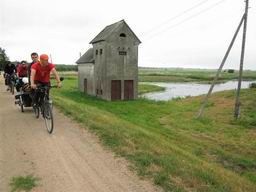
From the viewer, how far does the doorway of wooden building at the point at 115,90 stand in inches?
1331

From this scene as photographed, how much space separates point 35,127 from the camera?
31.5 ft

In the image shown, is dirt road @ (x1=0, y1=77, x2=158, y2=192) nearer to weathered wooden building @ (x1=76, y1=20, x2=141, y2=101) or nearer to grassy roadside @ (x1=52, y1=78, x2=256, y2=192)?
grassy roadside @ (x1=52, y1=78, x2=256, y2=192)

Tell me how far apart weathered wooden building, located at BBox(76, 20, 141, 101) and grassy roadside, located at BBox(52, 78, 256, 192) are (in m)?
6.43

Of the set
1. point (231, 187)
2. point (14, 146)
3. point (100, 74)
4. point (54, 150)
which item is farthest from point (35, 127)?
point (100, 74)

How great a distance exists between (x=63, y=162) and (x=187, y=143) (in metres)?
9.34

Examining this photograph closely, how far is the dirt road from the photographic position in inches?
212

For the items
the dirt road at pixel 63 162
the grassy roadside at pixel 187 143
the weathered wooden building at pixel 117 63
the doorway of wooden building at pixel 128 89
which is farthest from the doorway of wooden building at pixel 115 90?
the dirt road at pixel 63 162

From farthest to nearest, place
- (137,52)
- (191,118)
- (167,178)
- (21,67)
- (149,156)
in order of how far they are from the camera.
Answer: (137,52) < (191,118) < (21,67) < (149,156) < (167,178)

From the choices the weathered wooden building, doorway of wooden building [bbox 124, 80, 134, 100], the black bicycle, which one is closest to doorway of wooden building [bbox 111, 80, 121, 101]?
the weathered wooden building

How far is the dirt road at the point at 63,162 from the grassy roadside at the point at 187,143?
1.26ft

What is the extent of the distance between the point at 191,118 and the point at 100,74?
14717 millimetres

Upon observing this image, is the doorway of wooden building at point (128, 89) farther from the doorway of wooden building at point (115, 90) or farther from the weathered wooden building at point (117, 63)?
the doorway of wooden building at point (115, 90)

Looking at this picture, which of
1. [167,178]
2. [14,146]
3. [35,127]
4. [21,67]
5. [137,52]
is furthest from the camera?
[137,52]

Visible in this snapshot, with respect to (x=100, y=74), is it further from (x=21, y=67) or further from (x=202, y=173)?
(x=202, y=173)
